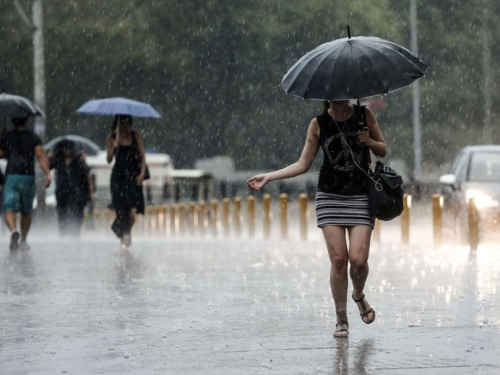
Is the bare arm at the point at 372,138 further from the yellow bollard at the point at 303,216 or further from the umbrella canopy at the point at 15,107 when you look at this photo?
the yellow bollard at the point at 303,216

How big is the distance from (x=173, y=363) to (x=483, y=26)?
41258mm

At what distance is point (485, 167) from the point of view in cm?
2025

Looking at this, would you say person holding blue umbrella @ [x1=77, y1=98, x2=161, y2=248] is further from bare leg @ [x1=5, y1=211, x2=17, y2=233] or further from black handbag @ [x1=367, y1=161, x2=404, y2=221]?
black handbag @ [x1=367, y1=161, x2=404, y2=221]

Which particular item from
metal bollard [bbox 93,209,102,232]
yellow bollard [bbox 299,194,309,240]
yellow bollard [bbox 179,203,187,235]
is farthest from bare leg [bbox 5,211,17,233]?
metal bollard [bbox 93,209,102,232]

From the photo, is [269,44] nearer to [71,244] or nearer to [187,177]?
[187,177]

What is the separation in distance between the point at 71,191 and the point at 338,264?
47.1 feet

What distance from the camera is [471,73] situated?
4791cm

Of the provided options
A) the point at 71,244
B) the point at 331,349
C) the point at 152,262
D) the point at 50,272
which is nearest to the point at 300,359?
the point at 331,349

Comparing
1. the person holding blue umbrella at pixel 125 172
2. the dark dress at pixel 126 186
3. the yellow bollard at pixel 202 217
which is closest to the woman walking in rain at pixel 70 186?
the person holding blue umbrella at pixel 125 172

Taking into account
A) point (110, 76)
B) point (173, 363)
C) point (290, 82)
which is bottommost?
point (173, 363)

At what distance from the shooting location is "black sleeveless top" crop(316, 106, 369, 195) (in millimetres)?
8469

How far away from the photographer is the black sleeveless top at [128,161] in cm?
1711

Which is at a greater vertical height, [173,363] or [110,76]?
[110,76]

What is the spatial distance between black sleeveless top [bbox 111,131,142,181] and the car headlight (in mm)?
4682
